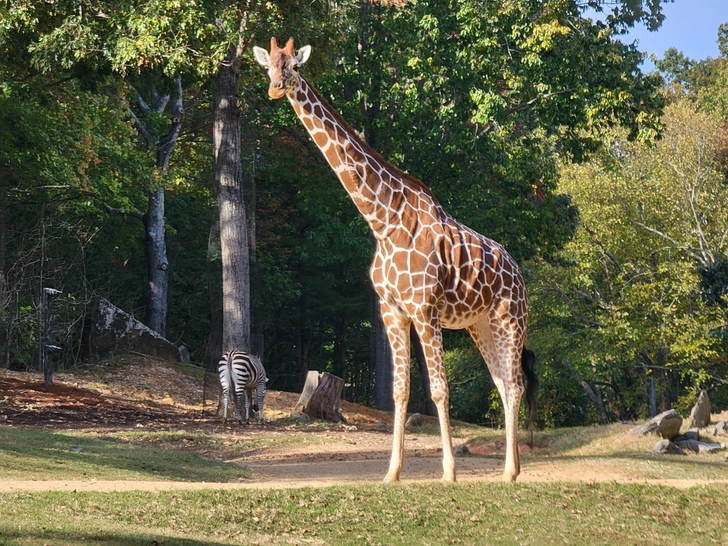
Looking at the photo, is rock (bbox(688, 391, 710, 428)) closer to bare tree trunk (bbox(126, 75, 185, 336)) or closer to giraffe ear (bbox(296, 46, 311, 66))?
giraffe ear (bbox(296, 46, 311, 66))

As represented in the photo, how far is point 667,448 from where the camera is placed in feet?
63.6

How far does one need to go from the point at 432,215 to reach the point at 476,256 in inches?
31.2

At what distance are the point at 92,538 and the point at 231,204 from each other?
15951 millimetres

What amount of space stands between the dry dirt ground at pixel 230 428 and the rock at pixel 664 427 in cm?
214

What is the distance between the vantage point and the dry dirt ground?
598 inches

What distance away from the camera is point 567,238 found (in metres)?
33.7

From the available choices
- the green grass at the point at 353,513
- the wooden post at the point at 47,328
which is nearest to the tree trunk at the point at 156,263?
the wooden post at the point at 47,328

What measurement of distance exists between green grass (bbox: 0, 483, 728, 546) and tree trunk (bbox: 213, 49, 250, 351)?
12987mm

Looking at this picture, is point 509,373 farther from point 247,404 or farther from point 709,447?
point 247,404

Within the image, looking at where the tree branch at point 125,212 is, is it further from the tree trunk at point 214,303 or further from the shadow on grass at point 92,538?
the shadow on grass at point 92,538

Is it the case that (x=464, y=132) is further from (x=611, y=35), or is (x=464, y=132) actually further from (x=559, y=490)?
(x=559, y=490)

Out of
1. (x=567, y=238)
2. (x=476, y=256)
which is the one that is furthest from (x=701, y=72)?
(x=476, y=256)

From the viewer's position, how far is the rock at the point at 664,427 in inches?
803

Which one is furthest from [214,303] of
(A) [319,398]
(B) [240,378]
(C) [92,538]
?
(C) [92,538]
